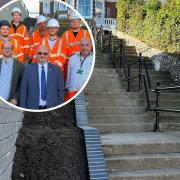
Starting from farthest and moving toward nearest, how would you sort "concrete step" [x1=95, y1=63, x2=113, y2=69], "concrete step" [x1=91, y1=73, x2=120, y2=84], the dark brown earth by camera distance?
1. "concrete step" [x1=95, y1=63, x2=113, y2=69]
2. "concrete step" [x1=91, y1=73, x2=120, y2=84]
3. the dark brown earth

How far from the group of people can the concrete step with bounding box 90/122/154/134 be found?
17.8ft

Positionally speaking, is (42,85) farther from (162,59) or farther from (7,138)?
(162,59)

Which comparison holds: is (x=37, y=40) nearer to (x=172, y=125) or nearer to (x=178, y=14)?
(x=172, y=125)

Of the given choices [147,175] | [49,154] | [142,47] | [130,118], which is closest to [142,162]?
[147,175]

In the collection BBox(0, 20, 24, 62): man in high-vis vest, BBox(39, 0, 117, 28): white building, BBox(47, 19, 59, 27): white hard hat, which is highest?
BBox(39, 0, 117, 28): white building

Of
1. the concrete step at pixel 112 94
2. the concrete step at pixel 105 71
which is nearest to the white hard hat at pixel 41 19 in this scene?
the concrete step at pixel 112 94

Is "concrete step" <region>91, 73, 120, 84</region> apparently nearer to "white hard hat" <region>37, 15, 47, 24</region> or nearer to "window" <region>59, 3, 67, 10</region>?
"window" <region>59, 3, 67, 10</region>

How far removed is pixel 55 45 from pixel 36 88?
0.26 m

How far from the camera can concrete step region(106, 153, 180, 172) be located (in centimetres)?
576

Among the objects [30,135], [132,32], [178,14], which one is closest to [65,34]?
[30,135]

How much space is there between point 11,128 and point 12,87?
10.3ft

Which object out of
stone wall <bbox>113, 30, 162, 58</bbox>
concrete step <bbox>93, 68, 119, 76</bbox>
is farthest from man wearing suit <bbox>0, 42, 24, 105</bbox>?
stone wall <bbox>113, 30, 162, 58</bbox>

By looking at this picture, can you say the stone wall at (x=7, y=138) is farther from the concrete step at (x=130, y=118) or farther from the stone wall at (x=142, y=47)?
the stone wall at (x=142, y=47)

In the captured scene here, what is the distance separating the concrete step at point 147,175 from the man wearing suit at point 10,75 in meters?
3.48
